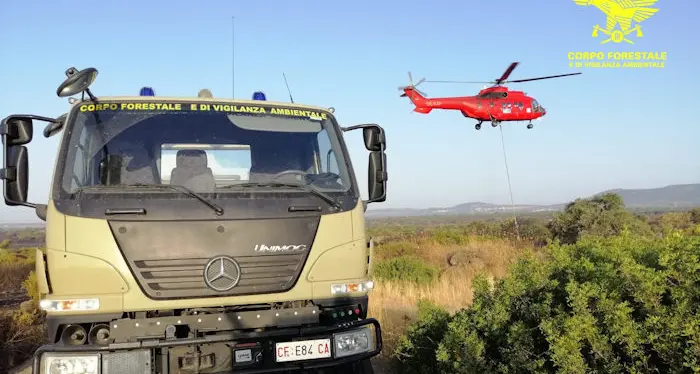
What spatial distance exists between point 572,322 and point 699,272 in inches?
33.6

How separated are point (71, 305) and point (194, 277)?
0.81 m

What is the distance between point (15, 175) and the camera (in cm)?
405

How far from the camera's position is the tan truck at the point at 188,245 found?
12.3 ft

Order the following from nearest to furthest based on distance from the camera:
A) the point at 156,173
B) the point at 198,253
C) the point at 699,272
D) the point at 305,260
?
1. the point at 699,272
2. the point at 198,253
3. the point at 305,260
4. the point at 156,173

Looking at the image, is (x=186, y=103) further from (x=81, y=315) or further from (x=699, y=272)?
(x=699, y=272)

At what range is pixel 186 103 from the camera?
15.2 ft

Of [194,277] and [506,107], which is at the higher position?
[506,107]

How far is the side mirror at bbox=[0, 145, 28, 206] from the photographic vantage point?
4031mm

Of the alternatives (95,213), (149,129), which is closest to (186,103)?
(149,129)

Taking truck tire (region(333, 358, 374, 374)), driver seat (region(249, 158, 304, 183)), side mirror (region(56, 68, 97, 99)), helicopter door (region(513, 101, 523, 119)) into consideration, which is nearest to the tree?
helicopter door (region(513, 101, 523, 119))

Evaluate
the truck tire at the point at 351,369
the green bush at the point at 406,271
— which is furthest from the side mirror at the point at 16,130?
the green bush at the point at 406,271

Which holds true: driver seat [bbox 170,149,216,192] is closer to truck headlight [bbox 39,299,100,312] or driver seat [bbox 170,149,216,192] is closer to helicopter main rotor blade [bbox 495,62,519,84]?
truck headlight [bbox 39,299,100,312]

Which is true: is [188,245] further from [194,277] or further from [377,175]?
[377,175]

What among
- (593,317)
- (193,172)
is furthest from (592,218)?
(193,172)
